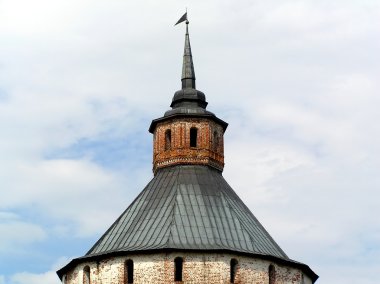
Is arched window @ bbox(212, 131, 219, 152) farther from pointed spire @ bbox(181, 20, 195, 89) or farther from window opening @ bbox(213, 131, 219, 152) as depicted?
pointed spire @ bbox(181, 20, 195, 89)

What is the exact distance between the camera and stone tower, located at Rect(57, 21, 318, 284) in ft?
151

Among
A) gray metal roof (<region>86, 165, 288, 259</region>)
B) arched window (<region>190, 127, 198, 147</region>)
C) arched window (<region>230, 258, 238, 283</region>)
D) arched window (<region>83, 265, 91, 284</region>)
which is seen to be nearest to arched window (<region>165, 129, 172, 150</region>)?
arched window (<region>190, 127, 198, 147</region>)

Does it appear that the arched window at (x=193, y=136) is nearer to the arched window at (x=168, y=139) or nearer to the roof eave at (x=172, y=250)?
the arched window at (x=168, y=139)

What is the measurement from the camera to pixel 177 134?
170 feet

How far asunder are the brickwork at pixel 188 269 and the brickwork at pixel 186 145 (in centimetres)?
583

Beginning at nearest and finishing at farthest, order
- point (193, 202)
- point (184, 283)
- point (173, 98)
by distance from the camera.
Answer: point (184, 283), point (193, 202), point (173, 98)

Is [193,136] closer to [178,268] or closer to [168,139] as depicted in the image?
[168,139]

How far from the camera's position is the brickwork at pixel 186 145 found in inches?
2020

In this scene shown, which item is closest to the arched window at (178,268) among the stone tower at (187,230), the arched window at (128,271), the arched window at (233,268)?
the stone tower at (187,230)

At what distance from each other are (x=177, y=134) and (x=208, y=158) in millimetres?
1543

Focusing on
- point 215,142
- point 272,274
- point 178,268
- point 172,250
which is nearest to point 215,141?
point 215,142

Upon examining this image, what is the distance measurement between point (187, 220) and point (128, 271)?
2.97 meters

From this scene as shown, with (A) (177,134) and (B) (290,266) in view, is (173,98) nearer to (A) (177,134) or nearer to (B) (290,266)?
(A) (177,134)

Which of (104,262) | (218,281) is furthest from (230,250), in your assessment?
(104,262)
